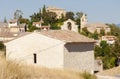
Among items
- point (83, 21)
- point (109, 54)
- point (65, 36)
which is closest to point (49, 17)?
point (83, 21)

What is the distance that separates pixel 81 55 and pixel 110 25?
3813 inches

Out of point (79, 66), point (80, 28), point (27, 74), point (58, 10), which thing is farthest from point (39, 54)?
point (58, 10)

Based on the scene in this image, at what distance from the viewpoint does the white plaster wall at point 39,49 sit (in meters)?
23.9

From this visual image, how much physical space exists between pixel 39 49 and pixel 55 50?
137 cm

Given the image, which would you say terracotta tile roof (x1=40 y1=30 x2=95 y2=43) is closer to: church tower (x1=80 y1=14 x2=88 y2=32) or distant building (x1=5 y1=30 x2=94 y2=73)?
distant building (x1=5 y1=30 x2=94 y2=73)

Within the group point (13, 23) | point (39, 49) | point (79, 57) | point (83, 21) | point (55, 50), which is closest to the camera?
point (55, 50)

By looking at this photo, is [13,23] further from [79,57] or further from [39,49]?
[79,57]

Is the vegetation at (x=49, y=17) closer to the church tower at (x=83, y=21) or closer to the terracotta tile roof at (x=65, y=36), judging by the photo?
the church tower at (x=83, y=21)

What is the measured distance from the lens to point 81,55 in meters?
24.6

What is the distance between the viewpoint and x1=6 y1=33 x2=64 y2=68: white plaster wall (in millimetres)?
23922

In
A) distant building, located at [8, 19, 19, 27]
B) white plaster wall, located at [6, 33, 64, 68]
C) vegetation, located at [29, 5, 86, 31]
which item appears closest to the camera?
white plaster wall, located at [6, 33, 64, 68]

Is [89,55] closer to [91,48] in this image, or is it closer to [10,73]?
[91,48]

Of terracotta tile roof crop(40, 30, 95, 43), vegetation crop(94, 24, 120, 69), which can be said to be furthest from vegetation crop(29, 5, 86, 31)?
terracotta tile roof crop(40, 30, 95, 43)

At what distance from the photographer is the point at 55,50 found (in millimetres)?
23938
